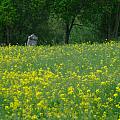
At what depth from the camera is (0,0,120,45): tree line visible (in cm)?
4034

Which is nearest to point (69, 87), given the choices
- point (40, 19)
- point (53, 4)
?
point (53, 4)

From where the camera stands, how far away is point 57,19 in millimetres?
41625

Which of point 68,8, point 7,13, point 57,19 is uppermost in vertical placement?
point 68,8

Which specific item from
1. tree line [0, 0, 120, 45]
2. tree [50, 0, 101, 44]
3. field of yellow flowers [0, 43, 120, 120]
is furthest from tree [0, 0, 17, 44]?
field of yellow flowers [0, 43, 120, 120]

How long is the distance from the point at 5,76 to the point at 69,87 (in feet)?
8.96

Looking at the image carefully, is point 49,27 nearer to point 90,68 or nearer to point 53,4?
point 53,4

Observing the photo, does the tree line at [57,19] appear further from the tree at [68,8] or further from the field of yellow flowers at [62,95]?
the field of yellow flowers at [62,95]

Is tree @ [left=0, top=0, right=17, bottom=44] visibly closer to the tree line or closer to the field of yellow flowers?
the tree line

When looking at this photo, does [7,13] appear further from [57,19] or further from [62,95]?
[62,95]

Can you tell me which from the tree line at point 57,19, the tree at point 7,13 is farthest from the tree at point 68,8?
the tree at point 7,13

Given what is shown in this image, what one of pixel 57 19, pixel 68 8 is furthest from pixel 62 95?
pixel 57 19

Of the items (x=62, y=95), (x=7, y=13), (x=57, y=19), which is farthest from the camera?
(x=57, y=19)

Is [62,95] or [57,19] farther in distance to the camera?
[57,19]

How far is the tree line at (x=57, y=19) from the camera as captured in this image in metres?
40.3
